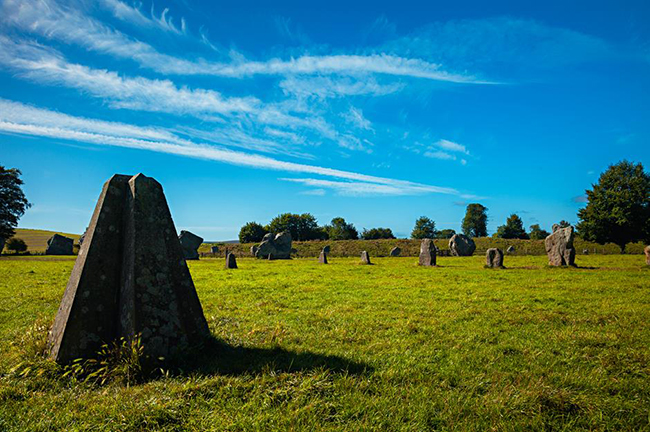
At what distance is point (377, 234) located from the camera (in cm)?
11706

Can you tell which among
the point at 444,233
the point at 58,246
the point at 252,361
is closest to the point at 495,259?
the point at 252,361

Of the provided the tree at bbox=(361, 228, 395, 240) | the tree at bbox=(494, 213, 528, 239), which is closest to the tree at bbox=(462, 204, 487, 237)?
the tree at bbox=(494, 213, 528, 239)

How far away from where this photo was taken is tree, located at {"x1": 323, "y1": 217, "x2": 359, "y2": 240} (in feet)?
368

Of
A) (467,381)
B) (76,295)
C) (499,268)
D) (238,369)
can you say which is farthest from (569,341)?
(499,268)

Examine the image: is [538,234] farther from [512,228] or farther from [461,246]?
[461,246]

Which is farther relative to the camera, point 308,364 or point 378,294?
point 378,294

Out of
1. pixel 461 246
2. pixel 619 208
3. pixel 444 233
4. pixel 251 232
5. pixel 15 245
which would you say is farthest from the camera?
pixel 444 233

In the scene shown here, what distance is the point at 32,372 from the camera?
4859 millimetres

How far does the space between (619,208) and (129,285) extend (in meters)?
61.3

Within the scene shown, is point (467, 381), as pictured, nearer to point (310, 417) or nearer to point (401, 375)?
point (401, 375)

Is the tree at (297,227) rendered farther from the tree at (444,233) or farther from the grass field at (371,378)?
the grass field at (371,378)

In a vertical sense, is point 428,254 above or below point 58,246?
below

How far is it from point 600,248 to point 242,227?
86.4 meters

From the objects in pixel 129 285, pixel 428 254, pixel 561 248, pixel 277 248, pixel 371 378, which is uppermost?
pixel 561 248
